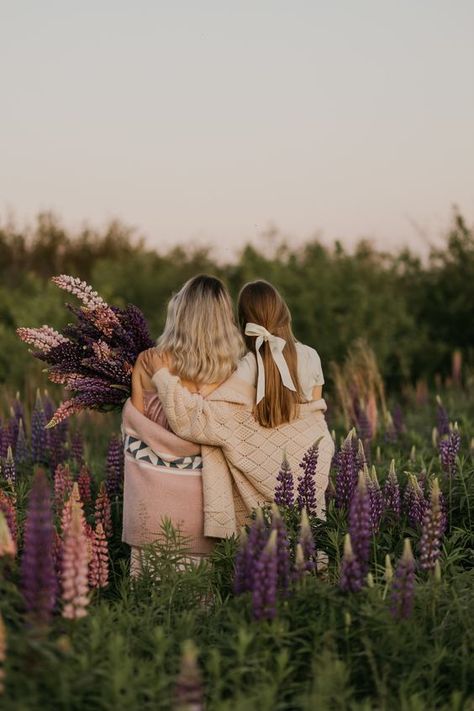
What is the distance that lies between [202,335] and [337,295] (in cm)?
1261

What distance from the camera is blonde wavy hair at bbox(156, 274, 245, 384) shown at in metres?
5.51

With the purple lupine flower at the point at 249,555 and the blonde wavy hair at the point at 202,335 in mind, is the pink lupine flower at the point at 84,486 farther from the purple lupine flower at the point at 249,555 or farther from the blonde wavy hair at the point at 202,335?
the purple lupine flower at the point at 249,555

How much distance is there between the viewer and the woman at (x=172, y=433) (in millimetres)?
5500

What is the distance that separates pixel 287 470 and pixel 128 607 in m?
1.25

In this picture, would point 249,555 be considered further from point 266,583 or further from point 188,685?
point 188,685

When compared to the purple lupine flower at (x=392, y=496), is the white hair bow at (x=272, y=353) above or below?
above

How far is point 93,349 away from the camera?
5.80 meters

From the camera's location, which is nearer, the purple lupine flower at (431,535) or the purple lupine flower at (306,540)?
the purple lupine flower at (306,540)

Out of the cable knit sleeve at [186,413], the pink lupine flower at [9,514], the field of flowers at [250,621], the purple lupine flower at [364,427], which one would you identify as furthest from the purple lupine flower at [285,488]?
the purple lupine flower at [364,427]

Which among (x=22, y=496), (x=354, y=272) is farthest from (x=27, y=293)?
(x=22, y=496)

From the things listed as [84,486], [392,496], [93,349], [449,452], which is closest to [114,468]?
[84,486]

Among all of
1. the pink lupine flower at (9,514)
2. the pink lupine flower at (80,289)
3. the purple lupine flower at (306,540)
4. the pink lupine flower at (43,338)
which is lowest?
the purple lupine flower at (306,540)

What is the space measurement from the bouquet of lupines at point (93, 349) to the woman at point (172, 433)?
8.4 inches

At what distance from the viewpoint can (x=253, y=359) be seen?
224 inches
